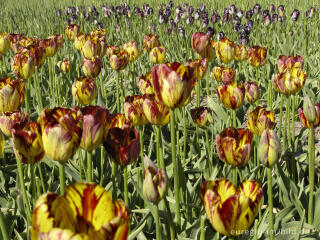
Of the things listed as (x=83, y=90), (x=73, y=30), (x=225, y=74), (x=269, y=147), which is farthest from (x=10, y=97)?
(x=73, y=30)

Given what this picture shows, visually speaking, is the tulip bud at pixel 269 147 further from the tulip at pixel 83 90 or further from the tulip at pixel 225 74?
the tulip at pixel 225 74

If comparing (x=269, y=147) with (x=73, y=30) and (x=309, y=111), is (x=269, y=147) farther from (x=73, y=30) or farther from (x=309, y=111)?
(x=73, y=30)

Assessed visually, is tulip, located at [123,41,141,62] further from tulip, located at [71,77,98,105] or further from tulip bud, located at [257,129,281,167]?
tulip bud, located at [257,129,281,167]

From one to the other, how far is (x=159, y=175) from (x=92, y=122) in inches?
9.4

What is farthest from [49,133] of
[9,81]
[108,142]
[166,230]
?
[9,81]

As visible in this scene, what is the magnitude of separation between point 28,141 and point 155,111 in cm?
51

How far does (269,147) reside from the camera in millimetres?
1212

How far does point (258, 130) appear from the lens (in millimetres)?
1782

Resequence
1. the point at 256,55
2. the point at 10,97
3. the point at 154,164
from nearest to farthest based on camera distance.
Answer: the point at 154,164, the point at 10,97, the point at 256,55

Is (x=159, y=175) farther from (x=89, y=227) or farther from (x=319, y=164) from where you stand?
(x=319, y=164)

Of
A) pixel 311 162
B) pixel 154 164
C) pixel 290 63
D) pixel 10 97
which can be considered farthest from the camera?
pixel 290 63

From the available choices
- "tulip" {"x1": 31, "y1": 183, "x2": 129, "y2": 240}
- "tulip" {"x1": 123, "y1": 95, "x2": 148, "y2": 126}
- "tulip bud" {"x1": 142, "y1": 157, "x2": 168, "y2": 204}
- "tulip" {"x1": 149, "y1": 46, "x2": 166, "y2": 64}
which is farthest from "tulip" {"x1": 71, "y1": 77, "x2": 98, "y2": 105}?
"tulip" {"x1": 31, "y1": 183, "x2": 129, "y2": 240}

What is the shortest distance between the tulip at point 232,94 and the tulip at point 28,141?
96 centimetres

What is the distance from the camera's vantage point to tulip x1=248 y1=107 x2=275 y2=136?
1.75 metres
